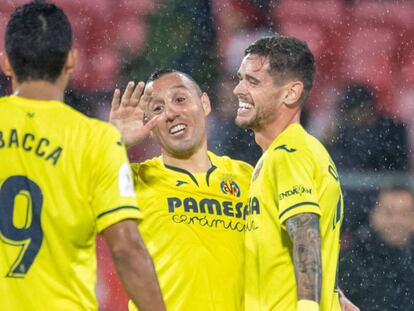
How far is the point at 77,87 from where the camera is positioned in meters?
6.07

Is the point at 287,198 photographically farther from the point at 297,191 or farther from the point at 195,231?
the point at 195,231

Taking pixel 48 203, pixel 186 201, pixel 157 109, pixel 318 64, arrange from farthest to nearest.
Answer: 1. pixel 318 64
2. pixel 157 109
3. pixel 186 201
4. pixel 48 203

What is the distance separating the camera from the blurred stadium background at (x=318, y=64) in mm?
6023

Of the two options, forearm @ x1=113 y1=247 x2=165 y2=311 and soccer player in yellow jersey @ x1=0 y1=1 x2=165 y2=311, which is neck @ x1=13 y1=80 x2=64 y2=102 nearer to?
soccer player in yellow jersey @ x1=0 y1=1 x2=165 y2=311

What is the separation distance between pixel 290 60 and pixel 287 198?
608 millimetres

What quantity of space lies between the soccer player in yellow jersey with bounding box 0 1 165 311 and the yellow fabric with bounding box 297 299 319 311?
468 mm

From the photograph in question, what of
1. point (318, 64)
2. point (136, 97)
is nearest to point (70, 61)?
point (136, 97)

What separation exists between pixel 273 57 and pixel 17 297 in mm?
1317

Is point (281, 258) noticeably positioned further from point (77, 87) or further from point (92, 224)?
point (77, 87)

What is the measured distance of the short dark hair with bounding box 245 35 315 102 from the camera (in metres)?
3.27

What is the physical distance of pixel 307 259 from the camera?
2756 millimetres

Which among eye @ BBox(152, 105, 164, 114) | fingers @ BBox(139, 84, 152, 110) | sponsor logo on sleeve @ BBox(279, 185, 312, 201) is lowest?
sponsor logo on sleeve @ BBox(279, 185, 312, 201)

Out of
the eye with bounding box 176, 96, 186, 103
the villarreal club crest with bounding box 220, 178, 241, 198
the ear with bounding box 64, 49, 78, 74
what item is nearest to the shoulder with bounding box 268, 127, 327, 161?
the villarreal club crest with bounding box 220, 178, 241, 198

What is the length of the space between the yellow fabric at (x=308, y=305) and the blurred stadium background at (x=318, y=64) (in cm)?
324
